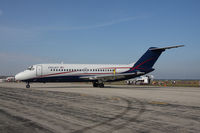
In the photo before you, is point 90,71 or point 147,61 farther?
point 147,61

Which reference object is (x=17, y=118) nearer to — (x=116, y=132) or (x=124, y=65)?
(x=116, y=132)

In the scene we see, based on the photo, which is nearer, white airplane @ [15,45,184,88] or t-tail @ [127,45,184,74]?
white airplane @ [15,45,184,88]

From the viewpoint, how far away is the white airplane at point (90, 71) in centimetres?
2923

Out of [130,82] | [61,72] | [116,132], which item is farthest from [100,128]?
[130,82]

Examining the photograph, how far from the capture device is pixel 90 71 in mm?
31406

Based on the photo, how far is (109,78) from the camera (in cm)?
3100

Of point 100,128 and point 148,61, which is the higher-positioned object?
point 148,61

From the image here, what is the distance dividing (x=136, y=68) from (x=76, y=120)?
2592 cm

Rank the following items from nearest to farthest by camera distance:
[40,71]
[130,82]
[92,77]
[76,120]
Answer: [76,120] < [40,71] < [92,77] < [130,82]

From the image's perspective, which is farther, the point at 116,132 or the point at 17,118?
the point at 17,118

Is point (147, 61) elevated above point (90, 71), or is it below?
above

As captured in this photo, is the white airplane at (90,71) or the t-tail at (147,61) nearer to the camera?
the white airplane at (90,71)

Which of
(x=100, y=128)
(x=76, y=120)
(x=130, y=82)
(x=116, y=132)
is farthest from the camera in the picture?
(x=130, y=82)

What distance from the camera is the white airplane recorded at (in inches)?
1151
